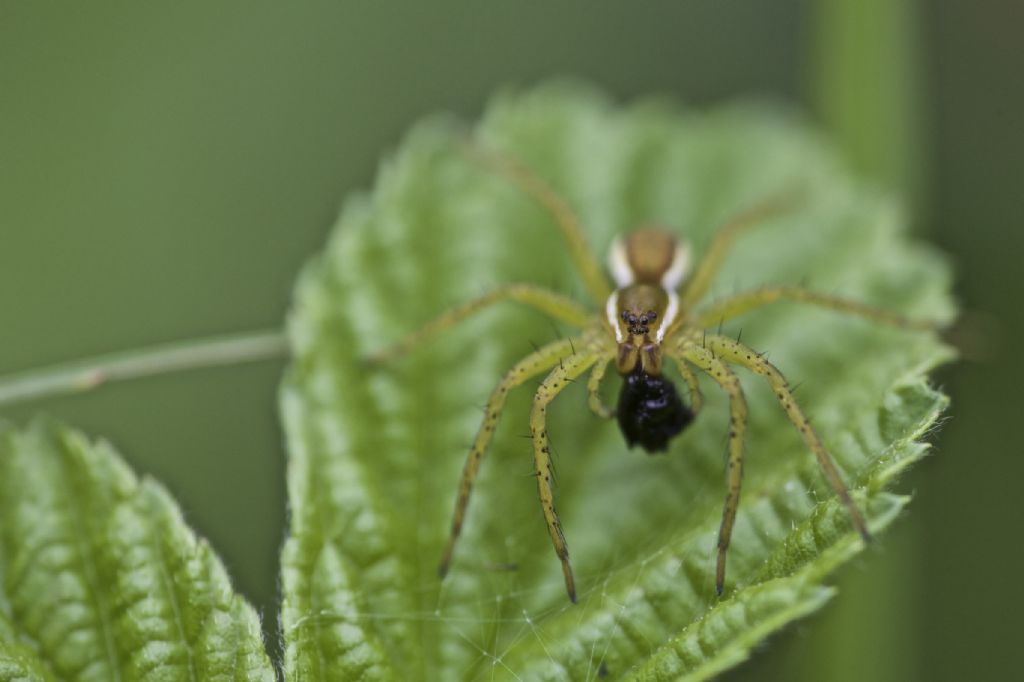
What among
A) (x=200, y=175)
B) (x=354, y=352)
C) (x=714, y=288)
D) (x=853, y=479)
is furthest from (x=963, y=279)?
(x=200, y=175)

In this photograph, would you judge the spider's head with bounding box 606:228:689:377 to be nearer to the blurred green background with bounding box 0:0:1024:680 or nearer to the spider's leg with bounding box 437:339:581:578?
the spider's leg with bounding box 437:339:581:578

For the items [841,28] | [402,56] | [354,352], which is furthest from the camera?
[402,56]

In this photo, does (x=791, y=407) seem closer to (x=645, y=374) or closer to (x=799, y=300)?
(x=645, y=374)

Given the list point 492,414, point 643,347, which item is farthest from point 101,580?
point 643,347

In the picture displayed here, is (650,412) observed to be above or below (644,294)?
below

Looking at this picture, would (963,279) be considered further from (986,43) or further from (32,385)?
(32,385)

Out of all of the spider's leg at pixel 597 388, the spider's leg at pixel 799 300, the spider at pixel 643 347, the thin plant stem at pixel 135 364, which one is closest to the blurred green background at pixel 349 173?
the thin plant stem at pixel 135 364

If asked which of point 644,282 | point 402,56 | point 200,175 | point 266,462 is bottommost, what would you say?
point 644,282
